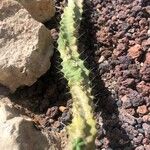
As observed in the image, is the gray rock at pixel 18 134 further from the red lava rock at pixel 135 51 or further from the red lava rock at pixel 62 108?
the red lava rock at pixel 135 51

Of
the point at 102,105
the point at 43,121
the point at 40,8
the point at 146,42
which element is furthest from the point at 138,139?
the point at 40,8

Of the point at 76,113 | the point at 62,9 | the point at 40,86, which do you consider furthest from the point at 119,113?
the point at 62,9

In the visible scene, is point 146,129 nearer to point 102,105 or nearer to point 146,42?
point 102,105

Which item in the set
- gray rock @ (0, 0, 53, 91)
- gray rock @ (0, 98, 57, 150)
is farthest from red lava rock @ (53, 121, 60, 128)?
gray rock @ (0, 0, 53, 91)

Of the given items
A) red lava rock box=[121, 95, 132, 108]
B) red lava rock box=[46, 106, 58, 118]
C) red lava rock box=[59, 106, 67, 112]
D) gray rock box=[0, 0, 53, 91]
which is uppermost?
gray rock box=[0, 0, 53, 91]

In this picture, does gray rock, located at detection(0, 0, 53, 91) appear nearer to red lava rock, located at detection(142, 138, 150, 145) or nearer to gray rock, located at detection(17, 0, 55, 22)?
gray rock, located at detection(17, 0, 55, 22)

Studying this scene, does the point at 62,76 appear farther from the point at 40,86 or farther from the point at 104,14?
the point at 104,14
